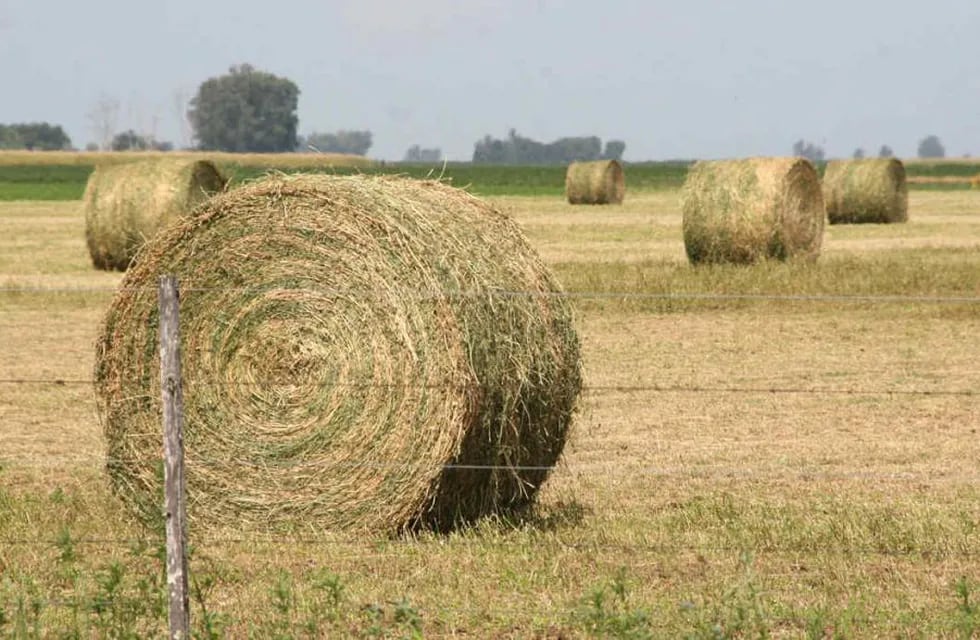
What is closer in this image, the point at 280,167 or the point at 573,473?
the point at 573,473

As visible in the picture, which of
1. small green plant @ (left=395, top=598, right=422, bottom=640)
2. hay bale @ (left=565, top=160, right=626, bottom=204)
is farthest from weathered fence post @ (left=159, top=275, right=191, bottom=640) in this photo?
hay bale @ (left=565, top=160, right=626, bottom=204)

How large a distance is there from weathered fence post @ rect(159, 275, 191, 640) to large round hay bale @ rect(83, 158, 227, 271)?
745 inches

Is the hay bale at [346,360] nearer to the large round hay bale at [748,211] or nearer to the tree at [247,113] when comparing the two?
the large round hay bale at [748,211]

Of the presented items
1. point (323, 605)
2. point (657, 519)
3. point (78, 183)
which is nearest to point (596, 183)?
point (78, 183)

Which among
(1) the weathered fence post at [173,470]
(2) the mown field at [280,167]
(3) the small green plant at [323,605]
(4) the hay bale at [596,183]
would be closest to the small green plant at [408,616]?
(3) the small green plant at [323,605]

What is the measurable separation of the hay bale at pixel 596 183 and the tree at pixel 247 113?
132m

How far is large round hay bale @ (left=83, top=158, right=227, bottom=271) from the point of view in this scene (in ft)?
80.7

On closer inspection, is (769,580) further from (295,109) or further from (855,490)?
(295,109)

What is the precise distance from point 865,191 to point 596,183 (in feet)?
40.9

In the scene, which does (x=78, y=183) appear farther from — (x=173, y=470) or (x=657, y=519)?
(x=173, y=470)

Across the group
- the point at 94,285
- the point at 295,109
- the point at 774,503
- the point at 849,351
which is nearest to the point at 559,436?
the point at 774,503

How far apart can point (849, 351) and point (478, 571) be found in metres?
8.82

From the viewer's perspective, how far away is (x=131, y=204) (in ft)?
81.2

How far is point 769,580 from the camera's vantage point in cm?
722
